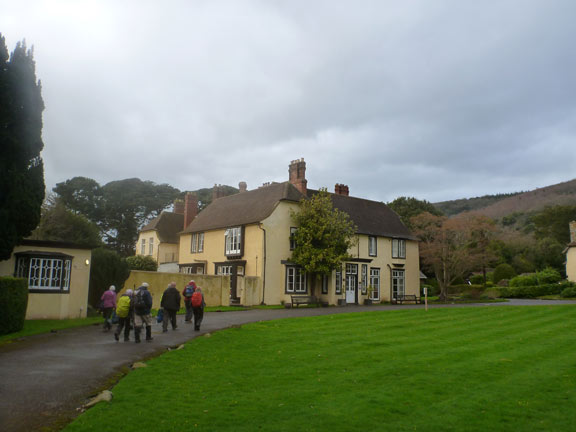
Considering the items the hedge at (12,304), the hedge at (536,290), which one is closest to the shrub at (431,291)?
the hedge at (536,290)

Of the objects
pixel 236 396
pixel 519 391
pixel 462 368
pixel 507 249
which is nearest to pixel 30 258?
pixel 236 396

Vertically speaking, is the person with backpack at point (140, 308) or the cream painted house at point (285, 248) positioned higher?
the cream painted house at point (285, 248)

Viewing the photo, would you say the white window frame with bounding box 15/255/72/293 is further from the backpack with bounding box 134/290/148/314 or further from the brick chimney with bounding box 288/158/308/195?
the brick chimney with bounding box 288/158/308/195

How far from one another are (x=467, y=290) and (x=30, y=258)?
41.2 m

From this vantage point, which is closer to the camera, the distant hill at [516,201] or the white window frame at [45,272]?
the white window frame at [45,272]

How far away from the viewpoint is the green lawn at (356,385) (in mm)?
7047

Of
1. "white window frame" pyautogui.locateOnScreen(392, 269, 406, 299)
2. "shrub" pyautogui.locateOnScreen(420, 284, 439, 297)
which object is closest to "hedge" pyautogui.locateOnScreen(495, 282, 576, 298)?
"shrub" pyautogui.locateOnScreen(420, 284, 439, 297)

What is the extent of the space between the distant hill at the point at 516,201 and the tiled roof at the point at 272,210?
9093 cm

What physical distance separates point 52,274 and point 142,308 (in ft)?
27.1

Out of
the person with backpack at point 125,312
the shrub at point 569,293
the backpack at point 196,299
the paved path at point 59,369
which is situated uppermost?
the shrub at point 569,293

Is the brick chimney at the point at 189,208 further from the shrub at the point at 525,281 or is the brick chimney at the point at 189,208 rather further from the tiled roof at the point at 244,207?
the shrub at the point at 525,281

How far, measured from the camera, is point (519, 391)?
8453mm

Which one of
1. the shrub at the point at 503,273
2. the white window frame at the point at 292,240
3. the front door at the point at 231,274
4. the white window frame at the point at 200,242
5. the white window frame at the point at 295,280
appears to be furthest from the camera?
the shrub at the point at 503,273

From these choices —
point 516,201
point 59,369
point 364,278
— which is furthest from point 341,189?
point 516,201
